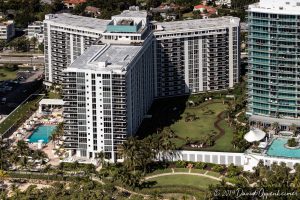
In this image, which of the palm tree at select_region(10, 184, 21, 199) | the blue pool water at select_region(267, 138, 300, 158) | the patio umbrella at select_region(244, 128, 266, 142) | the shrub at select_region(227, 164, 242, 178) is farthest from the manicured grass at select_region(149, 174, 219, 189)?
the palm tree at select_region(10, 184, 21, 199)

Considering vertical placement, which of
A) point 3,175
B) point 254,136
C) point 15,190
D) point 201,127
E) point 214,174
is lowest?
point 15,190

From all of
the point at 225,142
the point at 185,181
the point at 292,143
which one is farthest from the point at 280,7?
the point at 185,181

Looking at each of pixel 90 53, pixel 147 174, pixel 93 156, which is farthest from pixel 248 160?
pixel 90 53

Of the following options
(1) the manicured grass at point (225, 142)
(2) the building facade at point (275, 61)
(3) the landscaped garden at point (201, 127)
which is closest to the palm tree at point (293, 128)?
(2) the building facade at point (275, 61)

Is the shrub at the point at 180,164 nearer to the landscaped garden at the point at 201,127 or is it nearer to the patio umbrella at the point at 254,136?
the landscaped garden at the point at 201,127

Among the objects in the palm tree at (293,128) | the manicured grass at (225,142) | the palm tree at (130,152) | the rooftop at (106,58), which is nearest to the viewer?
the palm tree at (130,152)

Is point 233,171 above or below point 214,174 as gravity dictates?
above

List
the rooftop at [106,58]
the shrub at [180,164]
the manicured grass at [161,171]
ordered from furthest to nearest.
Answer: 1. the rooftop at [106,58]
2. the shrub at [180,164]
3. the manicured grass at [161,171]

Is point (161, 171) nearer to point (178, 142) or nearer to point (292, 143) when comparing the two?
point (178, 142)
